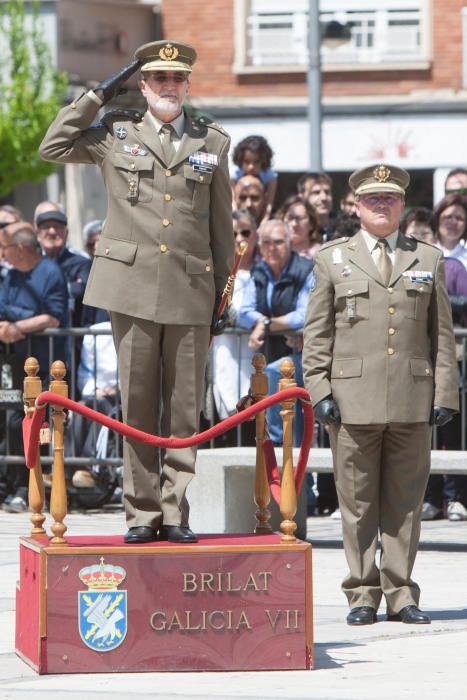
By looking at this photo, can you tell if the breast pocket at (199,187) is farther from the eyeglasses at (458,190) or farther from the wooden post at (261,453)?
the eyeglasses at (458,190)

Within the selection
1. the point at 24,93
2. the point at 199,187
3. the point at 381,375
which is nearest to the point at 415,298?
the point at 381,375

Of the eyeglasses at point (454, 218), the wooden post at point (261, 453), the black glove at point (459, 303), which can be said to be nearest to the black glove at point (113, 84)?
the wooden post at point (261, 453)

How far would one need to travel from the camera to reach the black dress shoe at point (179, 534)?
7.27m

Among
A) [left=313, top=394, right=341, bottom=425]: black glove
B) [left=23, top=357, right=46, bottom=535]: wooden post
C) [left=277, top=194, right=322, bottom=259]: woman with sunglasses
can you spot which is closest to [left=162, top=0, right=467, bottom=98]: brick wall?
[left=277, top=194, right=322, bottom=259]: woman with sunglasses

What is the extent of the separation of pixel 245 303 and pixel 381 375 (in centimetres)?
404

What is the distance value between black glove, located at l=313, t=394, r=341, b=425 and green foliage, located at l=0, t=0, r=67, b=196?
55.3ft

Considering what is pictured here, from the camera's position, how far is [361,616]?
322 inches

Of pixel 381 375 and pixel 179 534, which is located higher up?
pixel 381 375

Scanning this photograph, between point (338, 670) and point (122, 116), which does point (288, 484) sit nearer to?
point (338, 670)

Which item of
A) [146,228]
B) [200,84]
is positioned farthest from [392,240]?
[200,84]

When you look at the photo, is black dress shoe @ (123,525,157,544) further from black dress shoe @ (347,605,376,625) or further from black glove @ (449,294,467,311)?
black glove @ (449,294,467,311)

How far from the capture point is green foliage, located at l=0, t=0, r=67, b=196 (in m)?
25.0

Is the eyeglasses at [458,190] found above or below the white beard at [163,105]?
below

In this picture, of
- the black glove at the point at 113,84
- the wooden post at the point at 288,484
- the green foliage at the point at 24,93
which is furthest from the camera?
the green foliage at the point at 24,93
